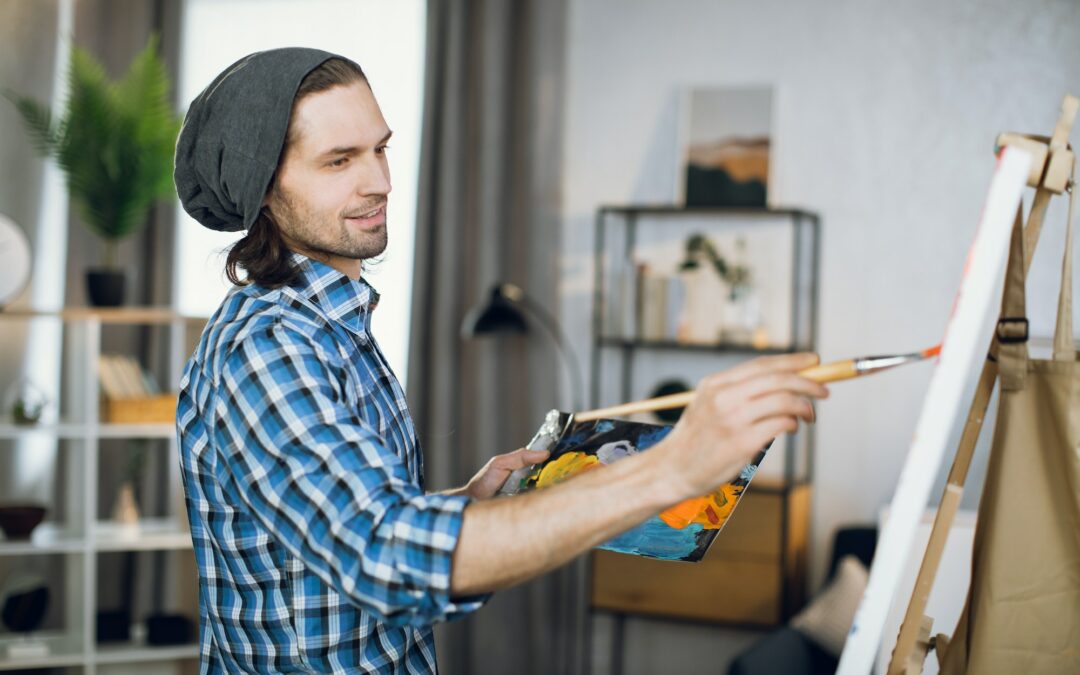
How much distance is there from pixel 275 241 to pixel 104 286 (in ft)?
8.24

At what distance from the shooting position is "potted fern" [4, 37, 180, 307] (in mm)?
3703

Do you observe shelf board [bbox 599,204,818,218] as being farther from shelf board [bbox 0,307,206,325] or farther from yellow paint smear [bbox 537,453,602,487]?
yellow paint smear [bbox 537,453,602,487]

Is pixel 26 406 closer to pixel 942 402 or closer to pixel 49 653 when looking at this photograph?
pixel 49 653

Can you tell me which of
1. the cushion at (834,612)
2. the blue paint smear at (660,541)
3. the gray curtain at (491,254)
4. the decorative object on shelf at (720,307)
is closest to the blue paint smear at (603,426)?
the blue paint smear at (660,541)

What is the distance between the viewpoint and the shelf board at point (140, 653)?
357cm

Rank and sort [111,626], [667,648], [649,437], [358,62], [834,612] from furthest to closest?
1. [358,62]
2. [667,648]
3. [111,626]
4. [834,612]
5. [649,437]

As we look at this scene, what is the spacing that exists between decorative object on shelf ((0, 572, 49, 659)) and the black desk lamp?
5.18ft

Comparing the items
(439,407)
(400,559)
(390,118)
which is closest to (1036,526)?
(400,559)

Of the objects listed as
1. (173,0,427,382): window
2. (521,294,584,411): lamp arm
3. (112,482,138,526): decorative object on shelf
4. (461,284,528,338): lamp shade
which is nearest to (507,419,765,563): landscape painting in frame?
(461,284,528,338): lamp shade

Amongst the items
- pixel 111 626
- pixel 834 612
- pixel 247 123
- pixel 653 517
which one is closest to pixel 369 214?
pixel 247 123

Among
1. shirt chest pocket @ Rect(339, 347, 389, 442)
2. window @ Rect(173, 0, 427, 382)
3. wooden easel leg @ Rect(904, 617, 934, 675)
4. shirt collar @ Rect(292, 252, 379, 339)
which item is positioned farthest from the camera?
window @ Rect(173, 0, 427, 382)

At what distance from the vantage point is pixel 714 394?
996 mm

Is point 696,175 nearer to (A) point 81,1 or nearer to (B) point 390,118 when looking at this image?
(B) point 390,118

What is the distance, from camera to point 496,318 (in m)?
3.88
